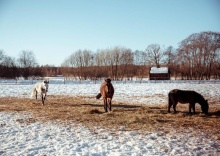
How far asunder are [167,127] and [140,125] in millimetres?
1123

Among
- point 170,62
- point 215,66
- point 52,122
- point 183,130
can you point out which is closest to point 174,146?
point 183,130

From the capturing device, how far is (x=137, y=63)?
271ft

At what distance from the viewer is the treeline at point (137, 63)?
62.1m

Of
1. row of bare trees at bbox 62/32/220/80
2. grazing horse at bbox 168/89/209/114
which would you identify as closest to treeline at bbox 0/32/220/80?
row of bare trees at bbox 62/32/220/80

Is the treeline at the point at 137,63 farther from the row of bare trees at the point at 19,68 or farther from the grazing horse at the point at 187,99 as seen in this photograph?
the grazing horse at the point at 187,99

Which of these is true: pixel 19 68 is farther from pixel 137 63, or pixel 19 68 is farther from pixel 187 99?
pixel 187 99

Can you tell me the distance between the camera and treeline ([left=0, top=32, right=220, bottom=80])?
62.1 m

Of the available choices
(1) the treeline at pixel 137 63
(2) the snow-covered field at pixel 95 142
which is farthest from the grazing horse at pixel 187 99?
(1) the treeline at pixel 137 63

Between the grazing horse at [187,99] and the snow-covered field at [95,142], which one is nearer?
the snow-covered field at [95,142]

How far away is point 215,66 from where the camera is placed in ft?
201

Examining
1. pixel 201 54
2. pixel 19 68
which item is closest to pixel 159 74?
pixel 201 54

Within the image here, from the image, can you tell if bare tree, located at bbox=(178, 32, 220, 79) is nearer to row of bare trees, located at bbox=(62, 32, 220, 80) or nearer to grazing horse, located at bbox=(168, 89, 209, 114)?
row of bare trees, located at bbox=(62, 32, 220, 80)

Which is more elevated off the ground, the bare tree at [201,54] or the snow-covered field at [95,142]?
the bare tree at [201,54]

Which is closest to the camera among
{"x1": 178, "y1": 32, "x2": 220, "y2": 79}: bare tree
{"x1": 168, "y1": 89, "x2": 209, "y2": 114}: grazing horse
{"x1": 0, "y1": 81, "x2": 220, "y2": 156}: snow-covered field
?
{"x1": 0, "y1": 81, "x2": 220, "y2": 156}: snow-covered field
